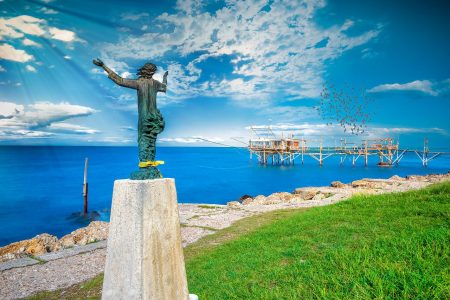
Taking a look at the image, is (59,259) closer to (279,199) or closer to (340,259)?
(340,259)

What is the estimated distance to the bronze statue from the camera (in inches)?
130

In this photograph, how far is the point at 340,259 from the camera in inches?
179

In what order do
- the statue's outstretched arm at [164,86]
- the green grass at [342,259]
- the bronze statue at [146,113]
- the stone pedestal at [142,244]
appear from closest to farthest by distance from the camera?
the stone pedestal at [142,244] → the bronze statue at [146,113] → the green grass at [342,259] → the statue's outstretched arm at [164,86]

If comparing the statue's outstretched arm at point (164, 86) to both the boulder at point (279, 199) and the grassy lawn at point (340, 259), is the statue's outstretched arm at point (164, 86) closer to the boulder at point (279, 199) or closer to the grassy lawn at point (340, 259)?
the grassy lawn at point (340, 259)

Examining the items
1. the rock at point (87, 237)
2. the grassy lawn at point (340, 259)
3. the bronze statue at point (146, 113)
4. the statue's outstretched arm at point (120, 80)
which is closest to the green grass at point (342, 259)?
the grassy lawn at point (340, 259)

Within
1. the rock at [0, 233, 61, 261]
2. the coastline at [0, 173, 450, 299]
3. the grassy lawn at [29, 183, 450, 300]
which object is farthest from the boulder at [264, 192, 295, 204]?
the rock at [0, 233, 61, 261]

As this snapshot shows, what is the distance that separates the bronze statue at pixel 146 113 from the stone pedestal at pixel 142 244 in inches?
11.7

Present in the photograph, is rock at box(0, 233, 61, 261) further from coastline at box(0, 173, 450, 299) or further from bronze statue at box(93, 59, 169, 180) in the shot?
bronze statue at box(93, 59, 169, 180)

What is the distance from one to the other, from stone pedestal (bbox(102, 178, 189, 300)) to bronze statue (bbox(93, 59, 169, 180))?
297 millimetres

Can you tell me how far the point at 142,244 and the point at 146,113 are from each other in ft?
4.70

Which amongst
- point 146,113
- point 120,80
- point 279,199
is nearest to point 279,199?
point 279,199

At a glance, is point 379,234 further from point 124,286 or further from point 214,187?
point 214,187

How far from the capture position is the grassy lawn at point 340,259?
351 centimetres

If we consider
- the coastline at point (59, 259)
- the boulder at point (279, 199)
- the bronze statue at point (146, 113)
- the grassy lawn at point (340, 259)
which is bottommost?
the boulder at point (279, 199)
